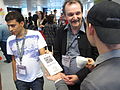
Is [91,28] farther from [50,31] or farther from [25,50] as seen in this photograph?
[50,31]

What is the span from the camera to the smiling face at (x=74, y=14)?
1.47 m

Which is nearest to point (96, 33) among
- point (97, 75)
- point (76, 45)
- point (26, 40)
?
point (97, 75)

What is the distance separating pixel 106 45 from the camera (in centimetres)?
83

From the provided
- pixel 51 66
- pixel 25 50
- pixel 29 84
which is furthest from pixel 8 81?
pixel 51 66

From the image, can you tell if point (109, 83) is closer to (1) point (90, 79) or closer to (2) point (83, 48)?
(1) point (90, 79)

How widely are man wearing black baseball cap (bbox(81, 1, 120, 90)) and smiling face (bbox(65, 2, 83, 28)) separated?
0.60 metres

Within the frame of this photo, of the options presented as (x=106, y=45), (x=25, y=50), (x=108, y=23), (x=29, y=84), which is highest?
(x=108, y=23)

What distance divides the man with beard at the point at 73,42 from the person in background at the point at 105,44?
1.96 ft

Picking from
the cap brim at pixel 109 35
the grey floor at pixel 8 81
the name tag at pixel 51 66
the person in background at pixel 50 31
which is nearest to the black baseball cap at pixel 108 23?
the cap brim at pixel 109 35

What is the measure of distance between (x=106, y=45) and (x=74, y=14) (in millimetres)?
696

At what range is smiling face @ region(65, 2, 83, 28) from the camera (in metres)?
1.47

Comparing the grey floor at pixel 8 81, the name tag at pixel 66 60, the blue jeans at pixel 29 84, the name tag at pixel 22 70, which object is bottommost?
the grey floor at pixel 8 81

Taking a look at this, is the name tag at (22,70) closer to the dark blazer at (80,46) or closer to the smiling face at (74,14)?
the dark blazer at (80,46)

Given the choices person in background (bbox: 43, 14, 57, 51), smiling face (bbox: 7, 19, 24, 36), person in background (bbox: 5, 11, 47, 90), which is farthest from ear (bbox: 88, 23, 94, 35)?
person in background (bbox: 43, 14, 57, 51)
